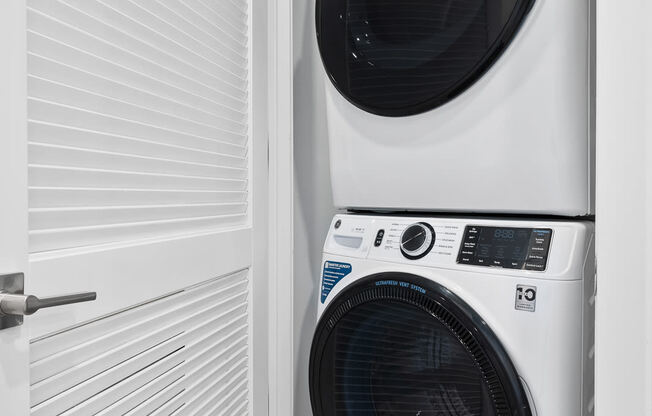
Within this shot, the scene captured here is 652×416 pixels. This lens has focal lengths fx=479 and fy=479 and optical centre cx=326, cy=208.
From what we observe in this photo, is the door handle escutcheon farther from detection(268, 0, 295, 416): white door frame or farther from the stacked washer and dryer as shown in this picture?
detection(268, 0, 295, 416): white door frame

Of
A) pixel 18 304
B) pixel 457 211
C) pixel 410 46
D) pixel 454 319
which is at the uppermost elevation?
pixel 410 46

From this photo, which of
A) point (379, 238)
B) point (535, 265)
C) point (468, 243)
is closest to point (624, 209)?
point (535, 265)

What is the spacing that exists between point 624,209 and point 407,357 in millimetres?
587

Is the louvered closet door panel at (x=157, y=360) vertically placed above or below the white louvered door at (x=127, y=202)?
below

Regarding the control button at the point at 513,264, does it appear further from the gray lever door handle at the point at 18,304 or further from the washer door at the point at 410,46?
the gray lever door handle at the point at 18,304

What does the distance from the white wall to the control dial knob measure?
398mm

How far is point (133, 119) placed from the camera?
96cm

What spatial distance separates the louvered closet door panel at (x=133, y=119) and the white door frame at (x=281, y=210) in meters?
0.17

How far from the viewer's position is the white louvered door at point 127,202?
0.72 m

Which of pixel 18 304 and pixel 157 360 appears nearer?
pixel 18 304

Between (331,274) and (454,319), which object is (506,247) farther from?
(331,274)

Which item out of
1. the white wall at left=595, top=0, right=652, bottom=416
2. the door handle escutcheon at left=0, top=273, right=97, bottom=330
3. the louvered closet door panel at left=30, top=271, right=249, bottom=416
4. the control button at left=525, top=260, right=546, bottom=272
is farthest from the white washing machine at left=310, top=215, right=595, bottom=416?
the door handle escutcheon at left=0, top=273, right=97, bottom=330

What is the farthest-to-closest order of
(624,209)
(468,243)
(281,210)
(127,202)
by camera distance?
(281,210), (468,243), (127,202), (624,209)

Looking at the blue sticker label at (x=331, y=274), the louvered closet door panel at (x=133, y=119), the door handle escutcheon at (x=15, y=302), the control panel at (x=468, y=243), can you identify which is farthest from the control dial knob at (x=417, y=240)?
the door handle escutcheon at (x=15, y=302)
